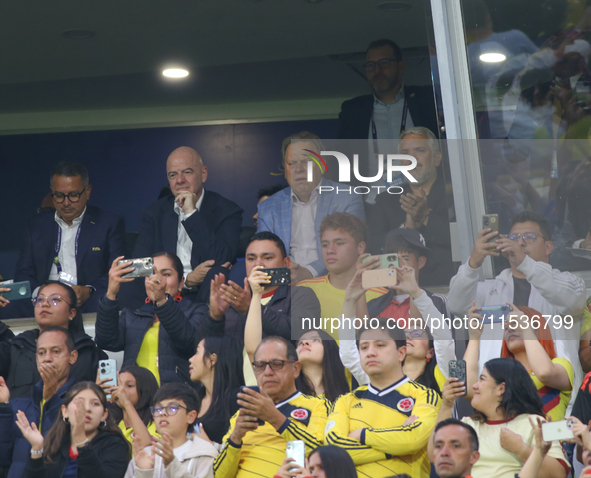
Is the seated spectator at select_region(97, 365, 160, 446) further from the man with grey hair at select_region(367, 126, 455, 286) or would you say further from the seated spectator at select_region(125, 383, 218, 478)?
the man with grey hair at select_region(367, 126, 455, 286)

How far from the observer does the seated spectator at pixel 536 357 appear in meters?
4.14

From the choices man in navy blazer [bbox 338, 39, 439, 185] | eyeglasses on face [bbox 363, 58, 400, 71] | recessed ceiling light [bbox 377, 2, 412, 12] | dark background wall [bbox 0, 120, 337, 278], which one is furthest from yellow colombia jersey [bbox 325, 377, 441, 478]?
dark background wall [bbox 0, 120, 337, 278]

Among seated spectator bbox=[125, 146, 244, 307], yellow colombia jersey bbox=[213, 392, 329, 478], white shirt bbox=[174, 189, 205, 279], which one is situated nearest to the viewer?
yellow colombia jersey bbox=[213, 392, 329, 478]

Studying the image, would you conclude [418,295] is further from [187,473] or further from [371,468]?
[187,473]

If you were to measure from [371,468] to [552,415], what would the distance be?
89 cm

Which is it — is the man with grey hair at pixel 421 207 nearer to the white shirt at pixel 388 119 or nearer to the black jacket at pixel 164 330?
the white shirt at pixel 388 119

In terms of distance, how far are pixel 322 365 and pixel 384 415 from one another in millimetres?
504

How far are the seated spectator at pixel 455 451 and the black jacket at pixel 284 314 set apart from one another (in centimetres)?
106

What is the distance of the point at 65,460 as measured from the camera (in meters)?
4.56

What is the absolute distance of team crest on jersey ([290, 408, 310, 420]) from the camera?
4367 mm

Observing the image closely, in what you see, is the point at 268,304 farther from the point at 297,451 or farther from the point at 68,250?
the point at 68,250

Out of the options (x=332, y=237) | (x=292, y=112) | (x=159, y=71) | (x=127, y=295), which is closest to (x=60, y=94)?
(x=159, y=71)

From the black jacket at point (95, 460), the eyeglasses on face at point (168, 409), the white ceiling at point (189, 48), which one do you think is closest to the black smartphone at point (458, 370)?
the eyeglasses on face at point (168, 409)

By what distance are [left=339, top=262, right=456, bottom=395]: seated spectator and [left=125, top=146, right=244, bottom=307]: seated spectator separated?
1252 millimetres
